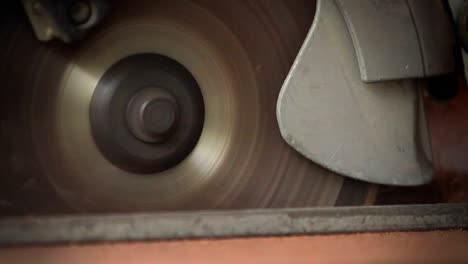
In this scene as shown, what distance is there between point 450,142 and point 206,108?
355 millimetres

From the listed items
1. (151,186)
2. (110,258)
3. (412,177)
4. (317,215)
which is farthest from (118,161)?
(412,177)

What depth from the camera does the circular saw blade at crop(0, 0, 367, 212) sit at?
802 millimetres

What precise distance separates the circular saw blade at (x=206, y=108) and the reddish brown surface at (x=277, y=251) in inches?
5.0

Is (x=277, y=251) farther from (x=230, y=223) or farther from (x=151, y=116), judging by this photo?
(x=151, y=116)

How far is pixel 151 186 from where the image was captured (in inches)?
32.3

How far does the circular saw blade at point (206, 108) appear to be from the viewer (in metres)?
0.80

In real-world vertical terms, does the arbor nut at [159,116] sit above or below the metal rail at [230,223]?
above

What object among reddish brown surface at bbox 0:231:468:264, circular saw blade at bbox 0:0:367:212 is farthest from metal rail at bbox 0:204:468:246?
circular saw blade at bbox 0:0:367:212

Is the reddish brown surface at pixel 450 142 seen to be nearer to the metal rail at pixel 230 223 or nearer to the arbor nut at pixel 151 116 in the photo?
the metal rail at pixel 230 223

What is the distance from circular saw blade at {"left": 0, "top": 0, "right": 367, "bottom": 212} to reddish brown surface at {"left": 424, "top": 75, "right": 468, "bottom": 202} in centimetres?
15

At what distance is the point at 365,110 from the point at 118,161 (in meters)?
0.35

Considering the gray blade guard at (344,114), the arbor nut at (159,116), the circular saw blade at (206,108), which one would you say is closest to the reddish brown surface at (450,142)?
the gray blade guard at (344,114)

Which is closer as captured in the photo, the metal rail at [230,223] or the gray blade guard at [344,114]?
the metal rail at [230,223]

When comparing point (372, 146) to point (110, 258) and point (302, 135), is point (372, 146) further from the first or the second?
point (110, 258)
